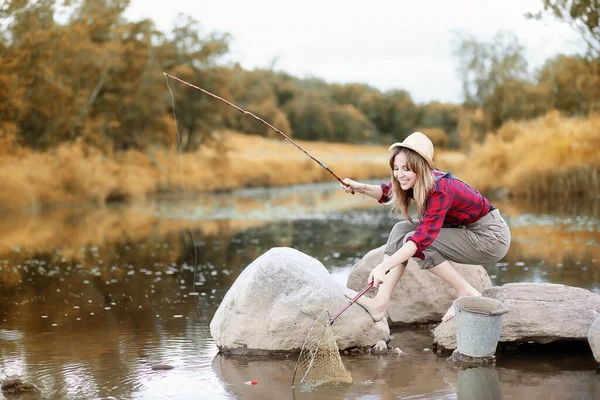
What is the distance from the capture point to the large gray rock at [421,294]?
7.01m

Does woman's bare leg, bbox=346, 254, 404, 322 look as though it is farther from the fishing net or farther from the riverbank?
the riverbank

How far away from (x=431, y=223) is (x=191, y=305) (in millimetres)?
3432

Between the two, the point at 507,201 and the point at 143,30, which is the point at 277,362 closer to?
the point at 507,201

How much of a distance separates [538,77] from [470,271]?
29.7 meters

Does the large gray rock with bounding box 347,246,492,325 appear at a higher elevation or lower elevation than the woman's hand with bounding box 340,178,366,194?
lower

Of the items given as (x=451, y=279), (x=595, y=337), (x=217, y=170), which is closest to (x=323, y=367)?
(x=451, y=279)

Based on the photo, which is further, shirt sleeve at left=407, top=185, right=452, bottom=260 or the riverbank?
the riverbank

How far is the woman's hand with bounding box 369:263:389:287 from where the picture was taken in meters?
5.54

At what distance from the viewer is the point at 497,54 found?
3316 centimetres

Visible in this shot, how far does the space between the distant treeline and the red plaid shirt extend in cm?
1831

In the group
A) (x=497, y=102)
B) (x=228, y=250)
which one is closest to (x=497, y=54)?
(x=497, y=102)

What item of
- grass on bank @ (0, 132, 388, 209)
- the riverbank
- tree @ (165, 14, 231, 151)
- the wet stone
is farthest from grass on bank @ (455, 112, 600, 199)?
the wet stone

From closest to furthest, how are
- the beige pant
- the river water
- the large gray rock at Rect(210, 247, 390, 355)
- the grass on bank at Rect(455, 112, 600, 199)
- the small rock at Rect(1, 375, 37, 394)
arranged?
1. the small rock at Rect(1, 375, 37, 394)
2. the river water
3. the large gray rock at Rect(210, 247, 390, 355)
4. the beige pant
5. the grass on bank at Rect(455, 112, 600, 199)

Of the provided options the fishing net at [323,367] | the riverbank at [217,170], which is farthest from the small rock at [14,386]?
the riverbank at [217,170]
